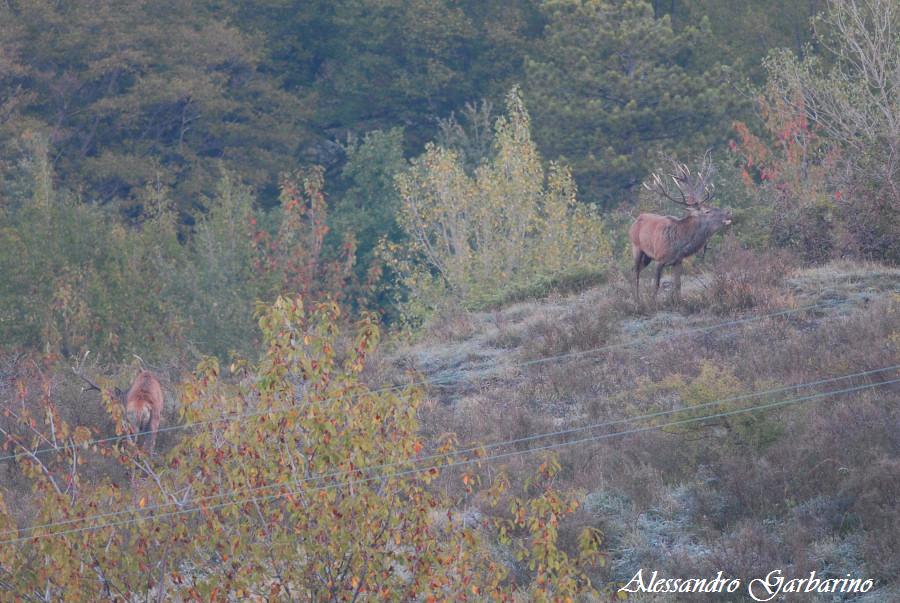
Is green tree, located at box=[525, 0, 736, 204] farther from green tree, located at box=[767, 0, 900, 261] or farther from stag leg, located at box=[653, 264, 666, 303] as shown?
stag leg, located at box=[653, 264, 666, 303]

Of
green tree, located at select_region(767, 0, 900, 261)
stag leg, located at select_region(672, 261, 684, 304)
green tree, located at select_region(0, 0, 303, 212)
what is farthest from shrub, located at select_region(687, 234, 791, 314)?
green tree, located at select_region(0, 0, 303, 212)

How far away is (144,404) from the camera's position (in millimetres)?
14836

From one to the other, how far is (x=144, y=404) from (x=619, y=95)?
79.6ft

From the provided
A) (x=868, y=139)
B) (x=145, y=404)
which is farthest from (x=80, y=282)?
(x=868, y=139)

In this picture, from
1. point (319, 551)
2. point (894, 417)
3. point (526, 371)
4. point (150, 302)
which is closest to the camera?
point (319, 551)

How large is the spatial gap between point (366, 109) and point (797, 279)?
2559 centimetres

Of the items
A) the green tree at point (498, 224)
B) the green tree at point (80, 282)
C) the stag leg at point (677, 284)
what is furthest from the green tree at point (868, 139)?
the green tree at point (80, 282)

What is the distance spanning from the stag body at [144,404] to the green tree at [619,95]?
879 inches

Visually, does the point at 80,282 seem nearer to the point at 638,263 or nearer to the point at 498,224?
the point at 498,224

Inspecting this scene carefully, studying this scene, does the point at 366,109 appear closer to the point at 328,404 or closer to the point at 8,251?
the point at 8,251

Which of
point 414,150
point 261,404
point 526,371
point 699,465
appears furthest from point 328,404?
point 414,150

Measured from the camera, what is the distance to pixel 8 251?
2753 cm

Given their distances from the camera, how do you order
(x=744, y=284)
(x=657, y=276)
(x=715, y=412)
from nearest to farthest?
1. (x=715, y=412)
2. (x=744, y=284)
3. (x=657, y=276)

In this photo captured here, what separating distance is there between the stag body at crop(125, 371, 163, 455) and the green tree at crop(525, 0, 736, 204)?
73.2 feet
